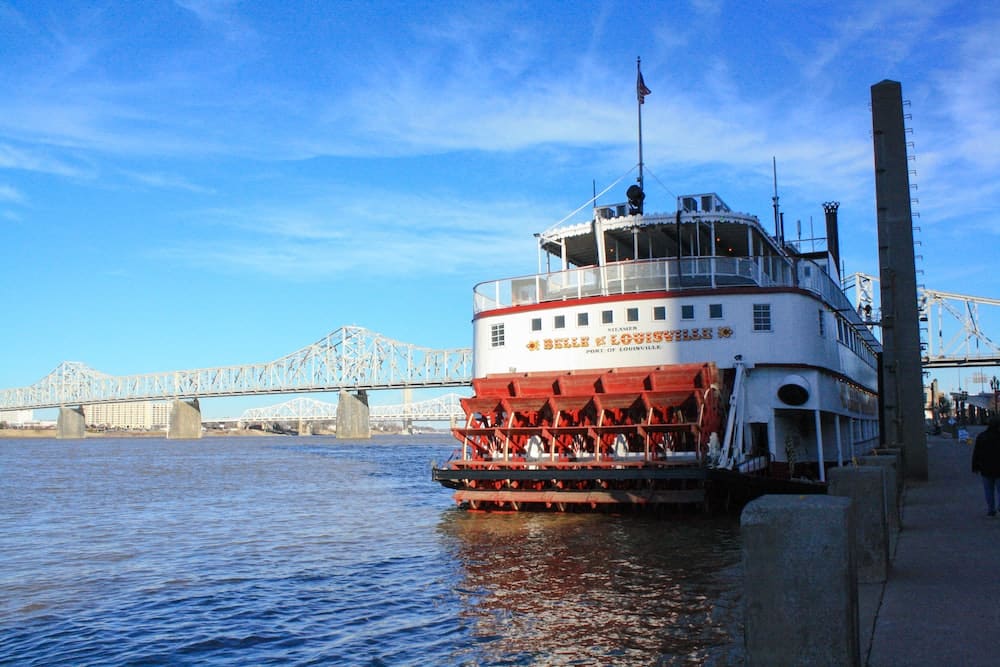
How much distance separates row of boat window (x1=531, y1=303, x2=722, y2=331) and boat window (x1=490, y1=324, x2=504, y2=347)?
0.82m

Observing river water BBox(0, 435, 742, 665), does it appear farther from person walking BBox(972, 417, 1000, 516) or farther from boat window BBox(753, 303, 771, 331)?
boat window BBox(753, 303, 771, 331)

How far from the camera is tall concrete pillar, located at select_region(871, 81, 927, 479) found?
1598 centimetres

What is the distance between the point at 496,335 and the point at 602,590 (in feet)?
30.7

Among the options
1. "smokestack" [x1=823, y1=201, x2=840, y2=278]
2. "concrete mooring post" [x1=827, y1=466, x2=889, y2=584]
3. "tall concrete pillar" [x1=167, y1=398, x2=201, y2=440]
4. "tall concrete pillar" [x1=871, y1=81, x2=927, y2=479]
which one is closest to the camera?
"concrete mooring post" [x1=827, y1=466, x2=889, y2=584]

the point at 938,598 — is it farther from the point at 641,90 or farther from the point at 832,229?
the point at 832,229

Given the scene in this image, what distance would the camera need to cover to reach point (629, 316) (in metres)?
17.0

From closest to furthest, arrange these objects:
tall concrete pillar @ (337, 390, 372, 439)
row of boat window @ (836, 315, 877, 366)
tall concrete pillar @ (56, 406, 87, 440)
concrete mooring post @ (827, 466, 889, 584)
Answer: concrete mooring post @ (827, 466, 889, 584) < row of boat window @ (836, 315, 877, 366) < tall concrete pillar @ (337, 390, 372, 439) < tall concrete pillar @ (56, 406, 87, 440)

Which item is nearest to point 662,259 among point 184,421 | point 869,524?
point 869,524

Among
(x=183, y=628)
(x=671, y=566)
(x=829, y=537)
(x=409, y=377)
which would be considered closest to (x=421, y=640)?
(x=183, y=628)

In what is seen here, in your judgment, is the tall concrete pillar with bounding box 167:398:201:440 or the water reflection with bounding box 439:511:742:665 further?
the tall concrete pillar with bounding box 167:398:201:440

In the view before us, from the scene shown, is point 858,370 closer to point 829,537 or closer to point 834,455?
point 834,455

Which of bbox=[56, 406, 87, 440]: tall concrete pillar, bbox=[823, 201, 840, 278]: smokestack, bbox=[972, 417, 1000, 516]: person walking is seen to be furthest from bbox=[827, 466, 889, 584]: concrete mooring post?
bbox=[56, 406, 87, 440]: tall concrete pillar

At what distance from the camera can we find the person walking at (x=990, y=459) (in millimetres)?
9820

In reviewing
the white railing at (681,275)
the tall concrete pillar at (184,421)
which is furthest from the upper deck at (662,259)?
the tall concrete pillar at (184,421)
